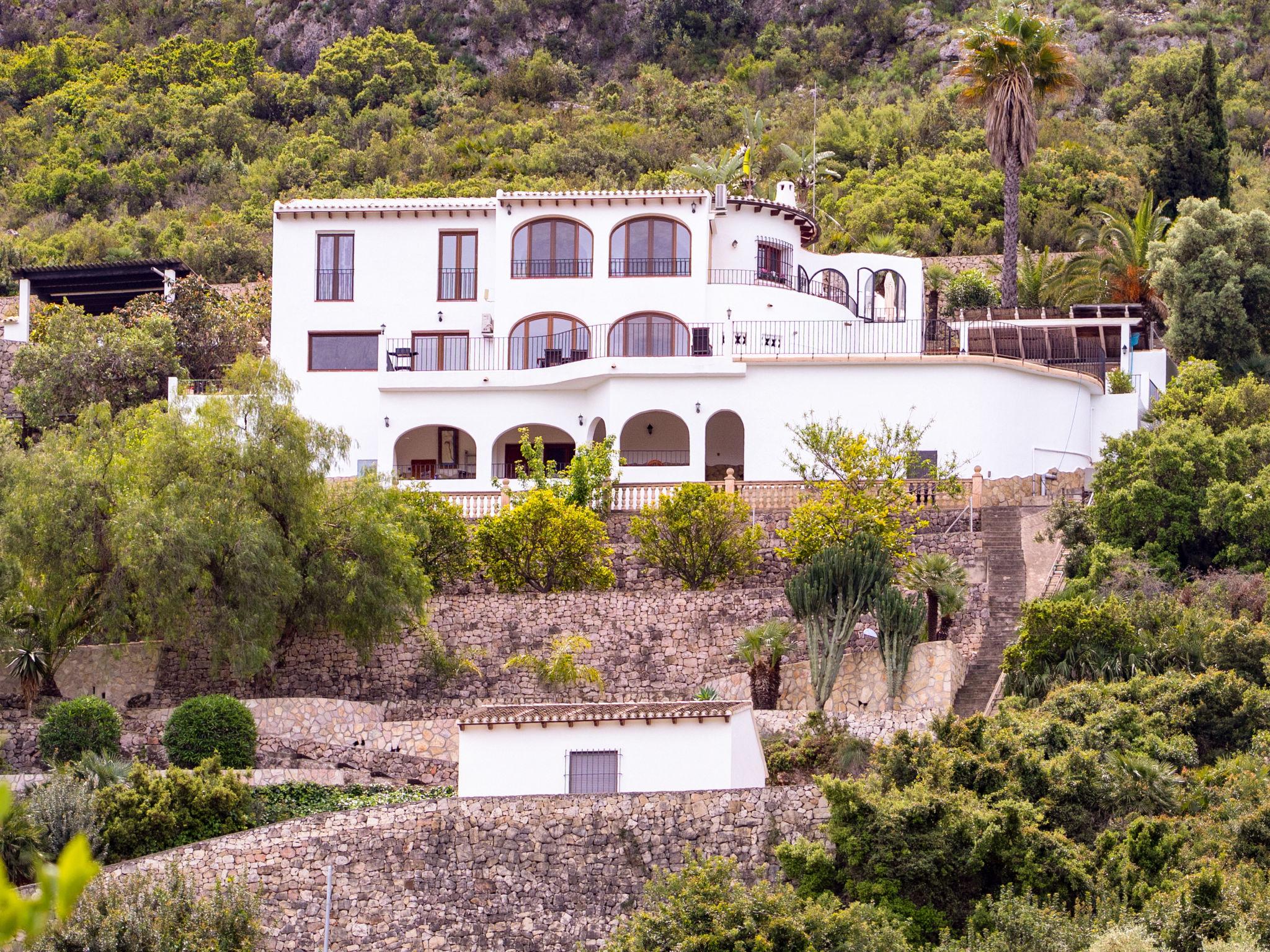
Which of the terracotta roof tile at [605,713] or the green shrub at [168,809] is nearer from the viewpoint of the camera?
the green shrub at [168,809]

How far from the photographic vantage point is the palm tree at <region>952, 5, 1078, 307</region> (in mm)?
45188

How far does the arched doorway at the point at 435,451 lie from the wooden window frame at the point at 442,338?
151 centimetres

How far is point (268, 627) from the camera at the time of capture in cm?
3106

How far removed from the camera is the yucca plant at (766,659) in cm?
3078

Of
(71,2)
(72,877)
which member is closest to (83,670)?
(72,877)

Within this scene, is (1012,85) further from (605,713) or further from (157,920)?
(157,920)

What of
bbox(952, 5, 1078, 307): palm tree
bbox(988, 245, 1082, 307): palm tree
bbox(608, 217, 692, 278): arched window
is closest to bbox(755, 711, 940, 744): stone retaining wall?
bbox(608, 217, 692, 278): arched window

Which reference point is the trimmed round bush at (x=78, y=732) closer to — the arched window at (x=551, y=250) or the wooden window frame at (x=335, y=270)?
the wooden window frame at (x=335, y=270)

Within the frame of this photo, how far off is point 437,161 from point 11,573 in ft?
140

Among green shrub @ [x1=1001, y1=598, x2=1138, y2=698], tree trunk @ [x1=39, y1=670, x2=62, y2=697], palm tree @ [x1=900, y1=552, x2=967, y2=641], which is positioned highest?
palm tree @ [x1=900, y1=552, x2=967, y2=641]

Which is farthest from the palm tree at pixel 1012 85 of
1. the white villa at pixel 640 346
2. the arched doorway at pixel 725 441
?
the arched doorway at pixel 725 441

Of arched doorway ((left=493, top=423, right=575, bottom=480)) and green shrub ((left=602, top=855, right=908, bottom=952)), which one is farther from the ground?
arched doorway ((left=493, top=423, right=575, bottom=480))

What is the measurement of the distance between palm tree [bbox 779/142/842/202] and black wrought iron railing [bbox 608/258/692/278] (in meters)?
14.5

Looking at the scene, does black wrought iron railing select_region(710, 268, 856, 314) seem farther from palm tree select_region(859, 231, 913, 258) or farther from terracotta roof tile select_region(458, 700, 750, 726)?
terracotta roof tile select_region(458, 700, 750, 726)
